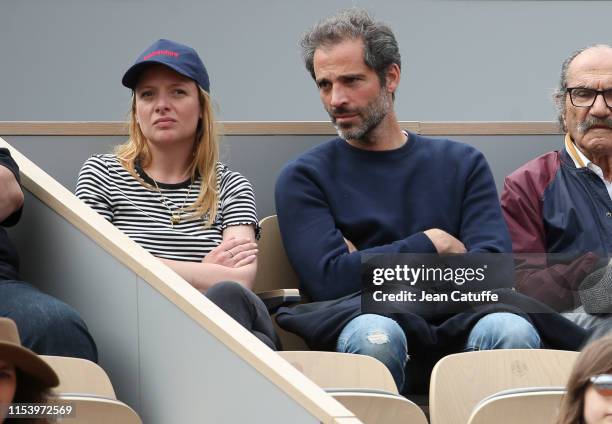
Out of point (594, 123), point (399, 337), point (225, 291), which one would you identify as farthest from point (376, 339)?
point (594, 123)

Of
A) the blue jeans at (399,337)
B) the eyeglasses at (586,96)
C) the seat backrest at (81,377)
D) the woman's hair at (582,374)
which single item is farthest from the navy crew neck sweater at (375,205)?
the woman's hair at (582,374)

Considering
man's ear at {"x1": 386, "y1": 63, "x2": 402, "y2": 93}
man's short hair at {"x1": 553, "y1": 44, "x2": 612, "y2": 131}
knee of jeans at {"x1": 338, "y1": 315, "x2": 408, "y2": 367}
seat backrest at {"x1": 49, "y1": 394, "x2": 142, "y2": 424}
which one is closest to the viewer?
seat backrest at {"x1": 49, "y1": 394, "x2": 142, "y2": 424}

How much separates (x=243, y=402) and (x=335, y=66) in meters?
1.32

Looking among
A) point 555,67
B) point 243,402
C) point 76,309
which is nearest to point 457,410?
point 243,402

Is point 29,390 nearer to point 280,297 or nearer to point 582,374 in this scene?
point 582,374

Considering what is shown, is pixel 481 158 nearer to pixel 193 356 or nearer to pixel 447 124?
pixel 447 124

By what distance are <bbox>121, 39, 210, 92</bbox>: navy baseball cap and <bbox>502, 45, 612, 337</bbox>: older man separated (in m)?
0.83

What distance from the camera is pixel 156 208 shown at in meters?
3.05

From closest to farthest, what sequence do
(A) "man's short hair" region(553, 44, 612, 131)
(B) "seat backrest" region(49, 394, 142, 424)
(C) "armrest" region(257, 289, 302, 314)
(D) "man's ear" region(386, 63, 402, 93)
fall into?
(B) "seat backrest" region(49, 394, 142, 424)
(C) "armrest" region(257, 289, 302, 314)
(D) "man's ear" region(386, 63, 402, 93)
(A) "man's short hair" region(553, 44, 612, 131)

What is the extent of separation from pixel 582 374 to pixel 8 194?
3.90 ft

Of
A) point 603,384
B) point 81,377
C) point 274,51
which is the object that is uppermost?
point 274,51

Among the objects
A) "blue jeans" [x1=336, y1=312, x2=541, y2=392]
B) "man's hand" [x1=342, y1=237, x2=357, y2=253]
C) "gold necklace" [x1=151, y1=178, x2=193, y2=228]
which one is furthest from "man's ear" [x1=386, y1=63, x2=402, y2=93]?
"blue jeans" [x1=336, y1=312, x2=541, y2=392]

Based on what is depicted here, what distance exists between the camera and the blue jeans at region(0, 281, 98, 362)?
239 centimetres

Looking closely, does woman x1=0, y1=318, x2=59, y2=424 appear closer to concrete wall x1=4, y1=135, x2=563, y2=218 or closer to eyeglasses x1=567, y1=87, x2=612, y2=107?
concrete wall x1=4, y1=135, x2=563, y2=218
